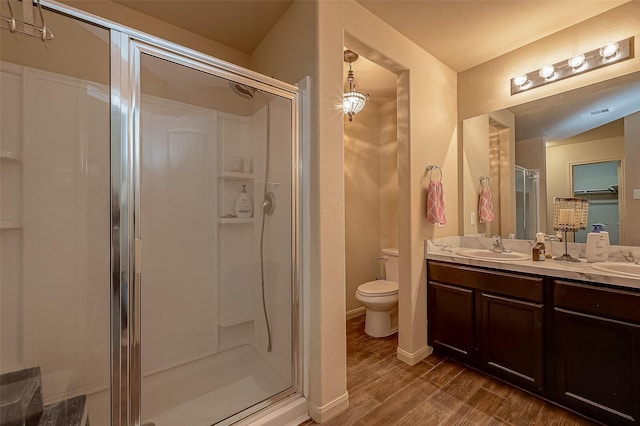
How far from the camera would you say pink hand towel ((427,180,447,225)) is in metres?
2.18

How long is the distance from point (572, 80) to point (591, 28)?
329 millimetres

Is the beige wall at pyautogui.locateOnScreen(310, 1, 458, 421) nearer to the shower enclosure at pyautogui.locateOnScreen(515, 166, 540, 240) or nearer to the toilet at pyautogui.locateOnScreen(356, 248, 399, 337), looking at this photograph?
the toilet at pyautogui.locateOnScreen(356, 248, 399, 337)

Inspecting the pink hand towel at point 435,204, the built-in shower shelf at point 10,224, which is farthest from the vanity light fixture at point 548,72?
the built-in shower shelf at point 10,224

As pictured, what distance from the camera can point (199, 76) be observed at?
4.98ft

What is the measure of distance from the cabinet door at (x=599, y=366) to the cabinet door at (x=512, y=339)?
106 millimetres

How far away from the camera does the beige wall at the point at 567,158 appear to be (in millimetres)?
1886

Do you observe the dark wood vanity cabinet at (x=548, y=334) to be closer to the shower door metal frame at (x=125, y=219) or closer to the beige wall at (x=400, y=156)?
the beige wall at (x=400, y=156)

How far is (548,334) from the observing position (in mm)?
1649

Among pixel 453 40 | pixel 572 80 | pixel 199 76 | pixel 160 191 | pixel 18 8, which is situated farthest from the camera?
pixel 453 40

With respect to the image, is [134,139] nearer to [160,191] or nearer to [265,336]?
[160,191]

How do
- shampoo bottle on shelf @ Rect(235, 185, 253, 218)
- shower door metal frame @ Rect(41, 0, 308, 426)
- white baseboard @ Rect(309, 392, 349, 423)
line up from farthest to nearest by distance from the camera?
1. shampoo bottle on shelf @ Rect(235, 185, 253, 218)
2. white baseboard @ Rect(309, 392, 349, 423)
3. shower door metal frame @ Rect(41, 0, 308, 426)

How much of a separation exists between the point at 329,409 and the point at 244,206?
4.63 ft

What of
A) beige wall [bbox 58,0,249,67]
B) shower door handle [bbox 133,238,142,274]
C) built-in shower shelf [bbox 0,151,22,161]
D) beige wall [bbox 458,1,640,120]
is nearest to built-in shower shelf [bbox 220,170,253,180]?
shower door handle [bbox 133,238,142,274]

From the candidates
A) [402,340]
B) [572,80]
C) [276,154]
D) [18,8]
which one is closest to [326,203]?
[276,154]
